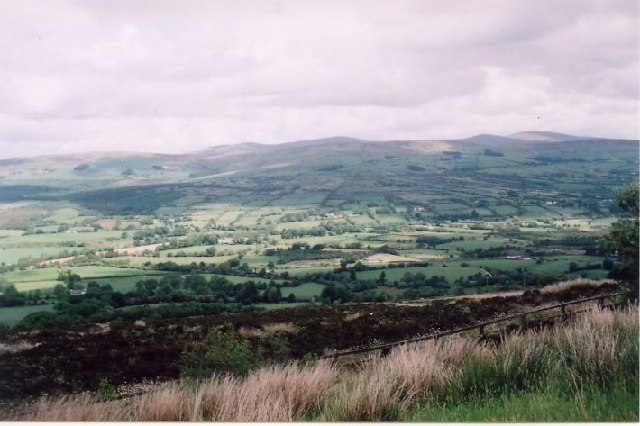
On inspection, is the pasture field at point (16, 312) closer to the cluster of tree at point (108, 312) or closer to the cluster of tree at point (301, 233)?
the cluster of tree at point (108, 312)

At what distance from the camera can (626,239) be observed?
35.1ft

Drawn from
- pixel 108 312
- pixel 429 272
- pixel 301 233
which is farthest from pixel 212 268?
pixel 429 272

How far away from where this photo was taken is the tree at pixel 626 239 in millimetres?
10367

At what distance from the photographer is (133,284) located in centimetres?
3191

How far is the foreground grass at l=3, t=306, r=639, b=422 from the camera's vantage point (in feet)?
15.3

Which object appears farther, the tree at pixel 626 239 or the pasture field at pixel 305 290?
the pasture field at pixel 305 290

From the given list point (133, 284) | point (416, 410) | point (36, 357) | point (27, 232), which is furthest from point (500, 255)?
point (27, 232)

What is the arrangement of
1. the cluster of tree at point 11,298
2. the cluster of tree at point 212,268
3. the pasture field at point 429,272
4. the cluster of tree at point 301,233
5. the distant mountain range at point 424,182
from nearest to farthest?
the cluster of tree at point 11,298 < the pasture field at point 429,272 < the cluster of tree at point 212,268 < the distant mountain range at point 424,182 < the cluster of tree at point 301,233

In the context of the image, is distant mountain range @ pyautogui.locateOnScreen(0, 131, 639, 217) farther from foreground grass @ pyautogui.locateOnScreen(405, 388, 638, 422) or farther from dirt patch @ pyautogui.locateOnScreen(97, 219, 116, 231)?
foreground grass @ pyautogui.locateOnScreen(405, 388, 638, 422)

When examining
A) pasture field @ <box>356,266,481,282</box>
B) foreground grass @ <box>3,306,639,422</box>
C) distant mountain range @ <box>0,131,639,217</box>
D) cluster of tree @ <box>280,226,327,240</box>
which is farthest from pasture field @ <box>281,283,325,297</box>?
foreground grass @ <box>3,306,639,422</box>

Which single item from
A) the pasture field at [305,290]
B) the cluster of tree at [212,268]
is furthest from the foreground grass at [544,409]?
the cluster of tree at [212,268]

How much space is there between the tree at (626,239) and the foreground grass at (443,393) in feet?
16.8

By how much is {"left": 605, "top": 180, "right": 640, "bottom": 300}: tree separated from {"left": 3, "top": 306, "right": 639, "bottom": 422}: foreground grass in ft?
16.8

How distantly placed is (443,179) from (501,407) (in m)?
59.7
